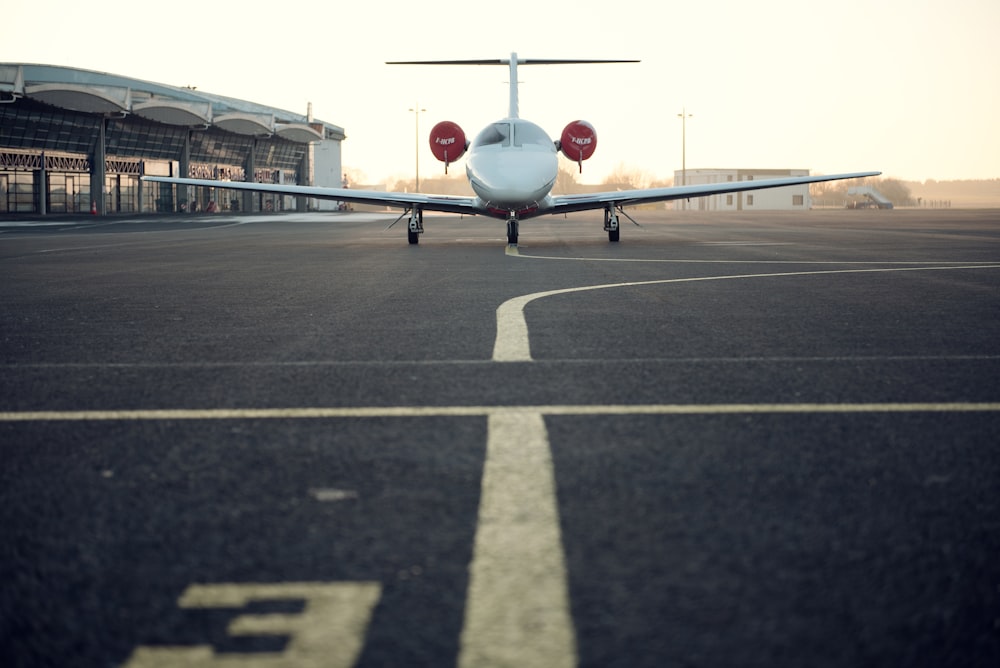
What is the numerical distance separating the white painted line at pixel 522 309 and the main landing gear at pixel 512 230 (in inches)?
337

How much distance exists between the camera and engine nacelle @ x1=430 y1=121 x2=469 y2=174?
23438 millimetres

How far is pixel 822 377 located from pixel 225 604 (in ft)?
12.4

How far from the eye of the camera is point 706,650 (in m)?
1.99

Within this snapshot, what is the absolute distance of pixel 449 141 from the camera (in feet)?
76.8

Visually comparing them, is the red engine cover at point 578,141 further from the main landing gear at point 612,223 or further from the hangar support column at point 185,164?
the hangar support column at point 185,164

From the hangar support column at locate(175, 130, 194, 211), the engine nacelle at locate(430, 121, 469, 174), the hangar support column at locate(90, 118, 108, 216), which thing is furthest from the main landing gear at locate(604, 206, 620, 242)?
the hangar support column at locate(175, 130, 194, 211)

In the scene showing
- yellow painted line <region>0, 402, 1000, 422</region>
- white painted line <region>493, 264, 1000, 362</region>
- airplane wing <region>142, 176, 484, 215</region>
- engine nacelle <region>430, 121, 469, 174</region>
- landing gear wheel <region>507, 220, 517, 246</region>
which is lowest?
yellow painted line <region>0, 402, 1000, 422</region>

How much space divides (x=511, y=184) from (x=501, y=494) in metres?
17.1

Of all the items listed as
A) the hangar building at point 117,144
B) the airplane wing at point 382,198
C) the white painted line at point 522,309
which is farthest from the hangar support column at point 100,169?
the white painted line at point 522,309

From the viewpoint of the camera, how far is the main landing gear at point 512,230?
2048 centimetres

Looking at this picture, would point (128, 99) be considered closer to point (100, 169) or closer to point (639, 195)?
point (100, 169)

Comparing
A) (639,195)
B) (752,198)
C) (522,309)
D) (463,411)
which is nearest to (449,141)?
(639,195)

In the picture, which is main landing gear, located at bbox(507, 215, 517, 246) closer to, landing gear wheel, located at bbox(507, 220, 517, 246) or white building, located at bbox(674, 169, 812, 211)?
landing gear wheel, located at bbox(507, 220, 517, 246)

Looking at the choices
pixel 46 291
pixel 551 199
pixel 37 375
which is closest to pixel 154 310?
pixel 46 291
